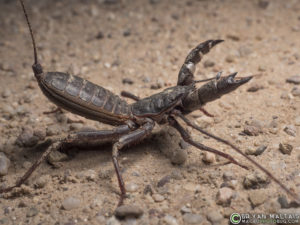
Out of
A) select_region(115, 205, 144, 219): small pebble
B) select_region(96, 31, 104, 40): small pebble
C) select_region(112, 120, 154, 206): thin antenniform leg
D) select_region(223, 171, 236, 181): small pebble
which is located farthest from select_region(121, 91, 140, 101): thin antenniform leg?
select_region(96, 31, 104, 40): small pebble

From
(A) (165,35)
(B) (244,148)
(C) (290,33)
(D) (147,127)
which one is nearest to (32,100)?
(D) (147,127)

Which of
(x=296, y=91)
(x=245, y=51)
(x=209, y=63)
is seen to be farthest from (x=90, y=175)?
(x=245, y=51)

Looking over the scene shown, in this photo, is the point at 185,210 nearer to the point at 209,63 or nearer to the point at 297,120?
the point at 297,120

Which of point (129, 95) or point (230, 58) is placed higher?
point (230, 58)

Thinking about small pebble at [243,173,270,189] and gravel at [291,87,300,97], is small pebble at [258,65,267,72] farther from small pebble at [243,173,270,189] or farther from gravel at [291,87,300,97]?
small pebble at [243,173,270,189]

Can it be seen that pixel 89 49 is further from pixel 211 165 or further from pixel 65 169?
pixel 211 165

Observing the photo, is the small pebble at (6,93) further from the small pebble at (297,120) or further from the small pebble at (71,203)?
the small pebble at (297,120)
